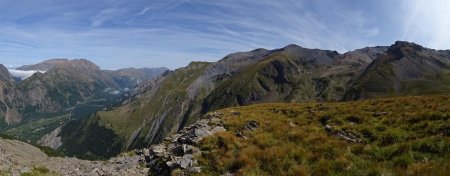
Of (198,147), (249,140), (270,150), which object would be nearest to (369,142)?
(270,150)

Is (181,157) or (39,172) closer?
(181,157)

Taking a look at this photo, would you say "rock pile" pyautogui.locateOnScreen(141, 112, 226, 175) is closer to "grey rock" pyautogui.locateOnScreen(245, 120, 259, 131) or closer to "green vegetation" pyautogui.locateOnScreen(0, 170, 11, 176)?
"grey rock" pyautogui.locateOnScreen(245, 120, 259, 131)

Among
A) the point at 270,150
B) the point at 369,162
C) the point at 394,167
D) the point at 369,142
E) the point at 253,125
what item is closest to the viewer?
the point at 394,167

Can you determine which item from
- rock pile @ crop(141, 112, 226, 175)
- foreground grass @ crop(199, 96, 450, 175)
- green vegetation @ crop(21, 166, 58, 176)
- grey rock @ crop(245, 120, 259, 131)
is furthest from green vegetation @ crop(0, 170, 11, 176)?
grey rock @ crop(245, 120, 259, 131)

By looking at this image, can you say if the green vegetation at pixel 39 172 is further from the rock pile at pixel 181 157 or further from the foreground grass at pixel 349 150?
the foreground grass at pixel 349 150

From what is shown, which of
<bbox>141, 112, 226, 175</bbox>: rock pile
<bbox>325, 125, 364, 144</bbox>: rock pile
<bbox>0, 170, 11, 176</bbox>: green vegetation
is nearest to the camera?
<bbox>141, 112, 226, 175</bbox>: rock pile

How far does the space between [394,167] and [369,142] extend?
6.89 m

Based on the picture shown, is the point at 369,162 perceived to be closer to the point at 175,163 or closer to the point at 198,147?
the point at 175,163

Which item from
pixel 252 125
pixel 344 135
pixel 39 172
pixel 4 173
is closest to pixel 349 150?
pixel 344 135

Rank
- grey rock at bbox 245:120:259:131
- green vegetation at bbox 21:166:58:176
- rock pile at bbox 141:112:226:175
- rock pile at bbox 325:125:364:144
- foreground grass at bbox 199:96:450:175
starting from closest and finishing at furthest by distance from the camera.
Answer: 1. foreground grass at bbox 199:96:450:175
2. rock pile at bbox 141:112:226:175
3. rock pile at bbox 325:125:364:144
4. green vegetation at bbox 21:166:58:176
5. grey rock at bbox 245:120:259:131

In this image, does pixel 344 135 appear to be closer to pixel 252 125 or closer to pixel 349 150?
pixel 349 150

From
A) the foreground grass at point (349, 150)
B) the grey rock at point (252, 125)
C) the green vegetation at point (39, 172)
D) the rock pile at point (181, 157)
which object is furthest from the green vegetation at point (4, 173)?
the grey rock at point (252, 125)

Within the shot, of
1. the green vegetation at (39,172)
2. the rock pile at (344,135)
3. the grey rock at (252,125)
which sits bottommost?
the green vegetation at (39,172)

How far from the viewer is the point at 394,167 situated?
15.4 meters
